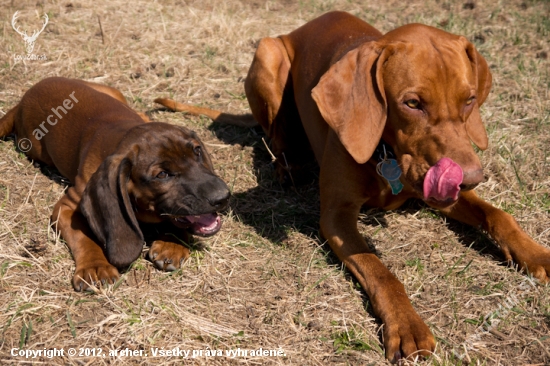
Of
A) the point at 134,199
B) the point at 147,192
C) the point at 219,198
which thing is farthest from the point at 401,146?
the point at 134,199

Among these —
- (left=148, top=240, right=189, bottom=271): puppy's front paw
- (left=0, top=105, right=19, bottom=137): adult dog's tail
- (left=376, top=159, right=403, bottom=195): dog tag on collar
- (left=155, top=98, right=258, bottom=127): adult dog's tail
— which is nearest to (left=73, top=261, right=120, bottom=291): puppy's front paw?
(left=148, top=240, right=189, bottom=271): puppy's front paw

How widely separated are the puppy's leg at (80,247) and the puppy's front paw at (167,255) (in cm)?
28

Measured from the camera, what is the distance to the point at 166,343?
3557 millimetres

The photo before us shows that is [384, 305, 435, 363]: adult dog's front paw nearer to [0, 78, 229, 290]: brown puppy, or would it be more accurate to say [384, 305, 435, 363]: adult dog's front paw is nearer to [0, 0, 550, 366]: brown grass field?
[0, 0, 550, 366]: brown grass field

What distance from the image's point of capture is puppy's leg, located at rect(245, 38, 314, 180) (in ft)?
18.9

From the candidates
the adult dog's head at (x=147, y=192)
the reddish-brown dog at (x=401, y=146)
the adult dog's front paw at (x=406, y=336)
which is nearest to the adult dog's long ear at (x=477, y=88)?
the reddish-brown dog at (x=401, y=146)

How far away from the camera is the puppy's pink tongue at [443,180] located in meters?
3.40

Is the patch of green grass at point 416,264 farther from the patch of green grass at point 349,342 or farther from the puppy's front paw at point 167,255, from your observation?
the puppy's front paw at point 167,255

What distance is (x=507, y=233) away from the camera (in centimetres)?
425

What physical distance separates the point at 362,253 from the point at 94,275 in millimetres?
1693

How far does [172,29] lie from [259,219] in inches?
156

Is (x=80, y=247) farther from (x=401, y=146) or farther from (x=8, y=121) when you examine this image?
(x=8, y=121)

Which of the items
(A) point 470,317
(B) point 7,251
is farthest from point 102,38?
(A) point 470,317

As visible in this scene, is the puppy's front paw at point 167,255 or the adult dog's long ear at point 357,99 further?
the puppy's front paw at point 167,255
